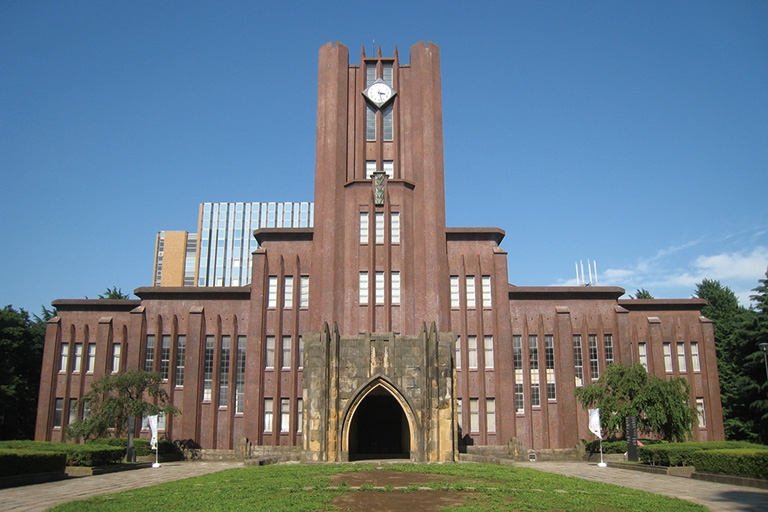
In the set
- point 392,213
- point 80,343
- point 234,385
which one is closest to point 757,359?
point 392,213

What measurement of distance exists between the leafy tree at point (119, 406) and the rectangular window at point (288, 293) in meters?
8.38

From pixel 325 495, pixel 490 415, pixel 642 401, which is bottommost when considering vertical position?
pixel 325 495

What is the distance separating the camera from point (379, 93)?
41531 millimetres

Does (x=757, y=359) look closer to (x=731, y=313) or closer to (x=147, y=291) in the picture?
(x=731, y=313)

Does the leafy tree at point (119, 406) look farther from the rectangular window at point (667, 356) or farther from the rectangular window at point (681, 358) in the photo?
the rectangular window at point (681, 358)

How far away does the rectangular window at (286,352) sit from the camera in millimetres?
38344

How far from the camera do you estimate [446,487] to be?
17.7 meters

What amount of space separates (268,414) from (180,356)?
700 centimetres

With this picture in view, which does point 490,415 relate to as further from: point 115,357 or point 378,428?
point 115,357

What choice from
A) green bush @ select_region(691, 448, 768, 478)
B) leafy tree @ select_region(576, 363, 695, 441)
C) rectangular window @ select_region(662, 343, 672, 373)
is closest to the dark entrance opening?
leafy tree @ select_region(576, 363, 695, 441)

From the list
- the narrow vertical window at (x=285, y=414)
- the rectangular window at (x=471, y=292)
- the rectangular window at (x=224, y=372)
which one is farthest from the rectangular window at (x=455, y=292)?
the rectangular window at (x=224, y=372)

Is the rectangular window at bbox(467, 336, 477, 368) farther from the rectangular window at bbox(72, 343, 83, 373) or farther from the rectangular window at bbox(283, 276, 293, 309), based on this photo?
the rectangular window at bbox(72, 343, 83, 373)

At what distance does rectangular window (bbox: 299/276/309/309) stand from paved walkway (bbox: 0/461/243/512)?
43.9 ft

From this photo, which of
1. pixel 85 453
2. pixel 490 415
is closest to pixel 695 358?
pixel 490 415
